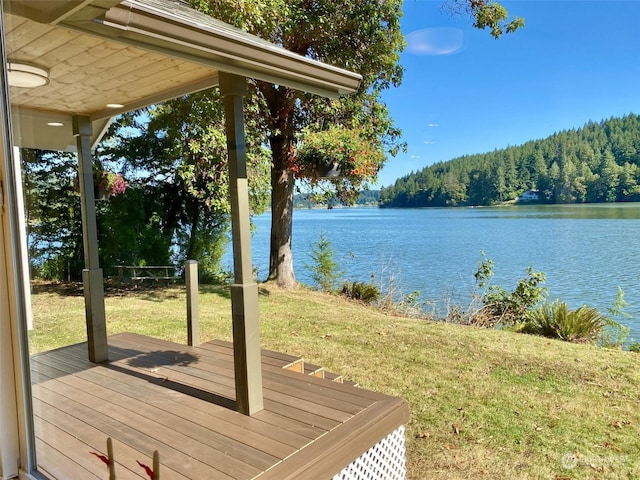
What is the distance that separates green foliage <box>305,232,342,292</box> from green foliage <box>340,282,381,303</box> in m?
0.24

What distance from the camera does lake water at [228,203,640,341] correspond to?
5965mm

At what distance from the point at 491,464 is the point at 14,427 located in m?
2.23

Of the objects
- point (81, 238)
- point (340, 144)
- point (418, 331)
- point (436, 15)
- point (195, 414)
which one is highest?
point (436, 15)

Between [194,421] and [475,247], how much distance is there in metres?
7.06

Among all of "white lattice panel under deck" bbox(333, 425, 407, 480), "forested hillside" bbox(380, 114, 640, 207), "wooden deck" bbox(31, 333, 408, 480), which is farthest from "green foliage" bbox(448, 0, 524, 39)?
"white lattice panel under deck" bbox(333, 425, 407, 480)

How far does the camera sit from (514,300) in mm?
5938

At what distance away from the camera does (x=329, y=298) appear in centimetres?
706

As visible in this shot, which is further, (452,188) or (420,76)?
(420,76)

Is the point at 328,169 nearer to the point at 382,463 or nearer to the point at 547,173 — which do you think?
the point at 547,173

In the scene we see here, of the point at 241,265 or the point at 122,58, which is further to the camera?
the point at 241,265

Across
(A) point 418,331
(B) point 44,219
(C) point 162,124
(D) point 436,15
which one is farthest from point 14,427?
(D) point 436,15

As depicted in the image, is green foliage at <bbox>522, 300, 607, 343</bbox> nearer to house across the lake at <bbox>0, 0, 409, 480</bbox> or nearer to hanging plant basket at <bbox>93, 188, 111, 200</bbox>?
house across the lake at <bbox>0, 0, 409, 480</bbox>

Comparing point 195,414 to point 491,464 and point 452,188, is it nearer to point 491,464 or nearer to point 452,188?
point 491,464

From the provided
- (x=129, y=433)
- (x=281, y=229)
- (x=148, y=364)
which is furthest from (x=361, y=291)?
(x=129, y=433)
